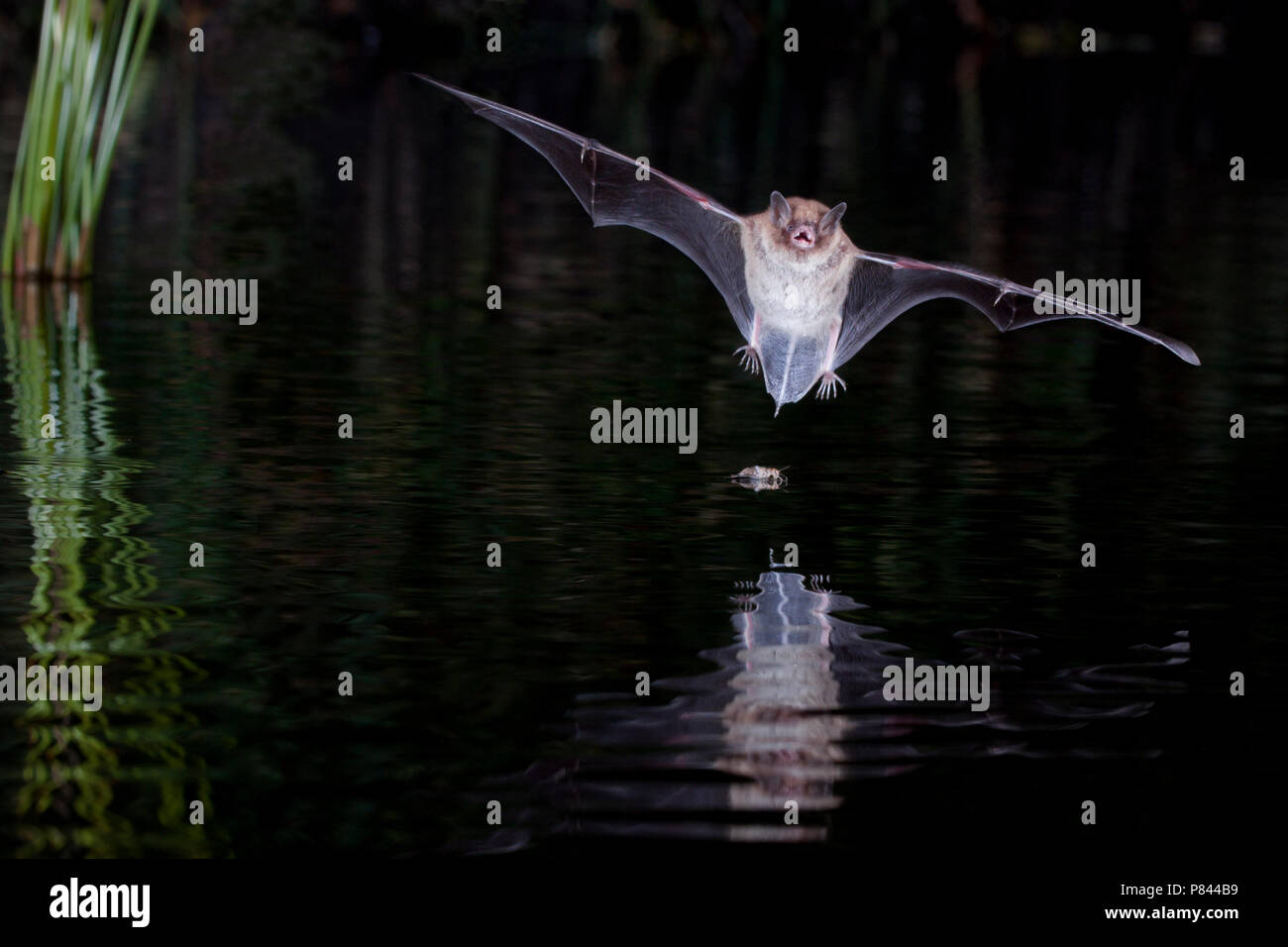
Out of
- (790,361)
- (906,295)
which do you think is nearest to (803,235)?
(790,361)

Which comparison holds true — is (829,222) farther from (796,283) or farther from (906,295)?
(906,295)

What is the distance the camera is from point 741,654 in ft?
34.2

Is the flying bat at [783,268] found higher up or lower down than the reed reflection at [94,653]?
higher up

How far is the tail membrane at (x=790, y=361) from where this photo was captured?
558 inches

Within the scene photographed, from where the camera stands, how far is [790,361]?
14266mm

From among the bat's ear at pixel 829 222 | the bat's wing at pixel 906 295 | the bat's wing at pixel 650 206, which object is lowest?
the bat's wing at pixel 906 295

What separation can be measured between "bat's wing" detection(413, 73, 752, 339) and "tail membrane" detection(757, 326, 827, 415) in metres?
0.27

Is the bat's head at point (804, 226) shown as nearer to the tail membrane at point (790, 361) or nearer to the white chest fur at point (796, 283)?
the white chest fur at point (796, 283)

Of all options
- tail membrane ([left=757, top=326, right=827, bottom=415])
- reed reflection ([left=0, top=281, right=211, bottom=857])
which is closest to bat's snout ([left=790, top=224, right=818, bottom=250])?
tail membrane ([left=757, top=326, right=827, bottom=415])

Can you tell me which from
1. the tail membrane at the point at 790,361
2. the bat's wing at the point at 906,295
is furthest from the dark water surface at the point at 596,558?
the bat's wing at the point at 906,295

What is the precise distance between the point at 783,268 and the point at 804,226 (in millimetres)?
369

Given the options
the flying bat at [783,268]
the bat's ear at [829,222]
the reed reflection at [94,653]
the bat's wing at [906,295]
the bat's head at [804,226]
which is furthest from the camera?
the bat's wing at [906,295]

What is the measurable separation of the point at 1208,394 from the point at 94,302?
34.3 feet
